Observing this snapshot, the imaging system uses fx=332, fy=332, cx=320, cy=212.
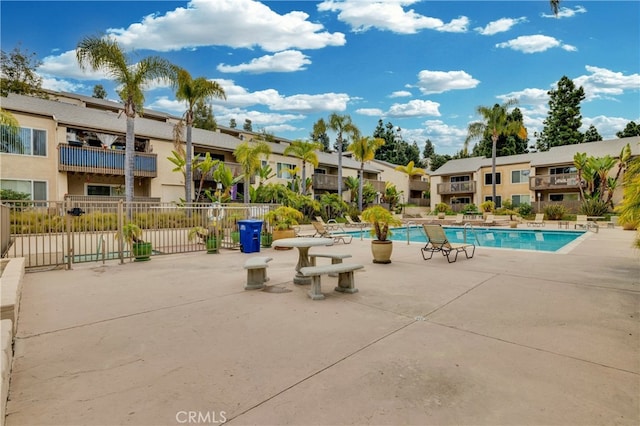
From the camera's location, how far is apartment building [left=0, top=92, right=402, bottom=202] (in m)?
18.8

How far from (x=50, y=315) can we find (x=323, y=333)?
4233 mm

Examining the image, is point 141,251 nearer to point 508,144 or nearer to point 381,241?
point 381,241

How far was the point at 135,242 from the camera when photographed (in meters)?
10.1

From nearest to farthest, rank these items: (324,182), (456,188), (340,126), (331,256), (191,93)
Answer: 1. (331,256)
2. (191,93)
3. (340,126)
4. (324,182)
5. (456,188)

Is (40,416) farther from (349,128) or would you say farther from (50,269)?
(349,128)

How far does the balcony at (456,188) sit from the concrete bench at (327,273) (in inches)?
1553

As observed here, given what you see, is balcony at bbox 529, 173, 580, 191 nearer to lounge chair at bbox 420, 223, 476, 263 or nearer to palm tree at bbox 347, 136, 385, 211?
palm tree at bbox 347, 136, 385, 211

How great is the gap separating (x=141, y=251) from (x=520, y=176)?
40685mm

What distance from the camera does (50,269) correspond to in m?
8.76

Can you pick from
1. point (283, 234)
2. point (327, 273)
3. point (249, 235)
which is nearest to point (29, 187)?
Result: point (249, 235)

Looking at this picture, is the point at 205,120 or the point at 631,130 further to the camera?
the point at 631,130

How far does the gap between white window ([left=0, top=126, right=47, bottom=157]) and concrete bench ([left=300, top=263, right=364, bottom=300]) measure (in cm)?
2099

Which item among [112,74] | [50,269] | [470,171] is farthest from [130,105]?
[470,171]

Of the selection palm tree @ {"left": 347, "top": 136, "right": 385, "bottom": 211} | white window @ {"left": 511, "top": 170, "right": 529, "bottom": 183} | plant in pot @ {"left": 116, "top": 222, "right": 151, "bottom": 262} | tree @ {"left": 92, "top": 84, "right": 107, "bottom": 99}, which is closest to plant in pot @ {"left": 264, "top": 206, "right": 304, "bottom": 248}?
plant in pot @ {"left": 116, "top": 222, "right": 151, "bottom": 262}
